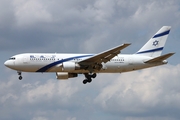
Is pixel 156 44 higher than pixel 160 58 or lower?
higher

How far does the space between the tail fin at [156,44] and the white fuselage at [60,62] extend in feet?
8.52

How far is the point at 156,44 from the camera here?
291 feet

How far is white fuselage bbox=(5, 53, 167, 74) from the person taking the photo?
260ft

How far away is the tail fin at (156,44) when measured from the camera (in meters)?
87.1

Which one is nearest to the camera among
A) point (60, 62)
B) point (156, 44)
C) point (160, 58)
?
point (60, 62)

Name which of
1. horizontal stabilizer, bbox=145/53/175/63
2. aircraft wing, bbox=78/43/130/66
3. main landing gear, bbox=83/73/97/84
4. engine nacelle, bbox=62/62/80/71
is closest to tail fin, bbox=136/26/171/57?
horizontal stabilizer, bbox=145/53/175/63

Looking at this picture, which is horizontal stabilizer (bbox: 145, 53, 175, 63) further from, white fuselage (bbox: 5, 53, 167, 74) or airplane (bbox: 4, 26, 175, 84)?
white fuselage (bbox: 5, 53, 167, 74)

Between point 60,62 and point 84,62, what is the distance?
3.46 m

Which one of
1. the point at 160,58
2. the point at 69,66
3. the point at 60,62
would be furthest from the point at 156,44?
the point at 60,62

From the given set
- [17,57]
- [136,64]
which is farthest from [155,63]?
[17,57]

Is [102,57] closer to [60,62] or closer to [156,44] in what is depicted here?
[60,62]

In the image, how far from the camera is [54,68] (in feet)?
263

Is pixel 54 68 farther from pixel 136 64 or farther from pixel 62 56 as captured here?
pixel 136 64

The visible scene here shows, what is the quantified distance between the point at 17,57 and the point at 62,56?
649cm
